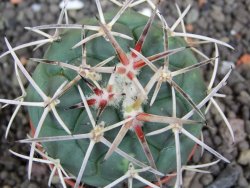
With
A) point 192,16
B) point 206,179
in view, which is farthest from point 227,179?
point 192,16

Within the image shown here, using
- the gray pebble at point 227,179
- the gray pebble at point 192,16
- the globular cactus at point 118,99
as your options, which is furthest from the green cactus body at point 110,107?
the gray pebble at point 192,16

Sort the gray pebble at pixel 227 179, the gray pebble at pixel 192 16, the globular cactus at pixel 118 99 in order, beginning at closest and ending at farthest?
the globular cactus at pixel 118 99 → the gray pebble at pixel 227 179 → the gray pebble at pixel 192 16

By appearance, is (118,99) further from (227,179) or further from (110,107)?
(227,179)

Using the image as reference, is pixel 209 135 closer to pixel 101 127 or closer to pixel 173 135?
pixel 173 135

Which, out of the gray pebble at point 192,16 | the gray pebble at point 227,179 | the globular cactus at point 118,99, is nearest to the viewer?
the globular cactus at point 118,99

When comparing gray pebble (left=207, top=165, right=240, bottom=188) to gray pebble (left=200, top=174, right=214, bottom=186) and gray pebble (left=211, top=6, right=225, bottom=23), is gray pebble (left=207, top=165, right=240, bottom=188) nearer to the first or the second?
gray pebble (left=200, top=174, right=214, bottom=186)

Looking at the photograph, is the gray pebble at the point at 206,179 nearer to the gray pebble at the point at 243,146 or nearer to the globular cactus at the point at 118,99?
the gray pebble at the point at 243,146

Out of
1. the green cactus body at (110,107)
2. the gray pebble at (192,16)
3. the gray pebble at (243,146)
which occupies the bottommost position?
the gray pebble at (243,146)

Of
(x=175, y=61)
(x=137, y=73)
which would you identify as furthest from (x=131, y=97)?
(x=175, y=61)

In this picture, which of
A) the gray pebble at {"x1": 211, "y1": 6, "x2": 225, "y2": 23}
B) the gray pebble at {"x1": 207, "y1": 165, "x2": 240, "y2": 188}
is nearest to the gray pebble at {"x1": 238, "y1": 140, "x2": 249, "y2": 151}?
the gray pebble at {"x1": 207, "y1": 165, "x2": 240, "y2": 188}
